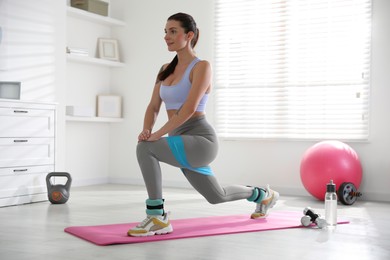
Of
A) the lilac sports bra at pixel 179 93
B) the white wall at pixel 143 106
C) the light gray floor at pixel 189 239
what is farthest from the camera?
the white wall at pixel 143 106

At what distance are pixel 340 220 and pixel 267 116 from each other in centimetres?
209

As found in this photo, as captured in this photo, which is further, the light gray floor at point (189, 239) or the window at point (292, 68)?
the window at point (292, 68)

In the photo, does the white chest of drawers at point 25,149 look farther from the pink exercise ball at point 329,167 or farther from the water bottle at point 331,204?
the water bottle at point 331,204

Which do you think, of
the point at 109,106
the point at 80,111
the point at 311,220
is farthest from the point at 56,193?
the point at 311,220

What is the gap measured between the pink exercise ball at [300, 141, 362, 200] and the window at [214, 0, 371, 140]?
0.45 meters

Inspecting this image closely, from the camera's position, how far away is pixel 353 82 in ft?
17.8

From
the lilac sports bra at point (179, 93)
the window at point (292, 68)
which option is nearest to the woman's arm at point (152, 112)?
the lilac sports bra at point (179, 93)

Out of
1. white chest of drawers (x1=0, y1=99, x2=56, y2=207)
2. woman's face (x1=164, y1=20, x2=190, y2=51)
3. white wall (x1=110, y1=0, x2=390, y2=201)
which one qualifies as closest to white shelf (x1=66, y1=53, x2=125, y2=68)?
white wall (x1=110, y1=0, x2=390, y2=201)

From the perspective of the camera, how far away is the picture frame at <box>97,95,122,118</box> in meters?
6.49

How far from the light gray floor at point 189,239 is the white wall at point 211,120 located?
2.14 feet

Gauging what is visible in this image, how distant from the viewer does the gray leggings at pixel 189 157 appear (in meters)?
3.09

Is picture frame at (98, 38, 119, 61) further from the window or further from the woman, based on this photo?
the woman

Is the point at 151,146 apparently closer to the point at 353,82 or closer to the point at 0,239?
the point at 0,239

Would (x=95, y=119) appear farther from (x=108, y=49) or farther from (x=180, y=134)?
(x=180, y=134)
